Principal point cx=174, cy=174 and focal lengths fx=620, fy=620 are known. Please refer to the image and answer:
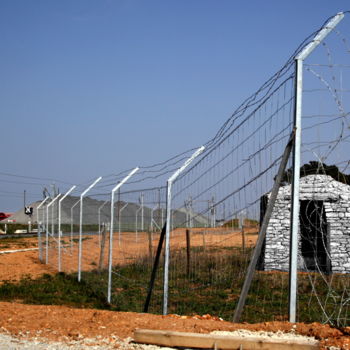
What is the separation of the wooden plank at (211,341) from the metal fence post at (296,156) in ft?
1.91

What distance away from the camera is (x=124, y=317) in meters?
7.07

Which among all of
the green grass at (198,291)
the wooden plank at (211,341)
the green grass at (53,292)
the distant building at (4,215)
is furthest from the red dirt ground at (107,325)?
the distant building at (4,215)

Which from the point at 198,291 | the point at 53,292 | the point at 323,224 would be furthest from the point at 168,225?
the point at 323,224

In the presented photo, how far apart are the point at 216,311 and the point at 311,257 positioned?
8550 mm

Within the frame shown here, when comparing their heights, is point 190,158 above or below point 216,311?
above

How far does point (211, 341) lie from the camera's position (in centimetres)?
544

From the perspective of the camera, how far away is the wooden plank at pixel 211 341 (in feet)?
17.2

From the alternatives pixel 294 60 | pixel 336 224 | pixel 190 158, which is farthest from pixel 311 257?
pixel 294 60

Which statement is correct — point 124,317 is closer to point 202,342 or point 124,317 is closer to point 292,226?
point 202,342

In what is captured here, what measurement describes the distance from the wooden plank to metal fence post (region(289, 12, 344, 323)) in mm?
581

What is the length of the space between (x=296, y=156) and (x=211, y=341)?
1912 millimetres

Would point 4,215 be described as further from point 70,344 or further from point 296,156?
point 296,156

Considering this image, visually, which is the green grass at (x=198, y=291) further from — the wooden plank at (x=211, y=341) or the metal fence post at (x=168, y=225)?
the wooden plank at (x=211, y=341)

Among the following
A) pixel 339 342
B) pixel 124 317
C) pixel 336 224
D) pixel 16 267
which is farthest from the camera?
pixel 16 267
